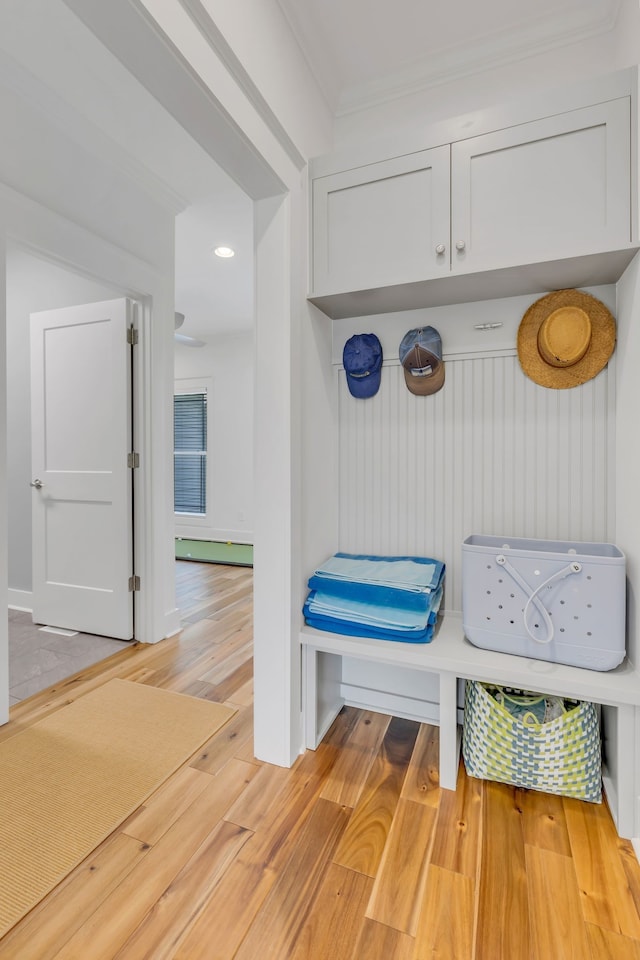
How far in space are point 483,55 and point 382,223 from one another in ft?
2.41

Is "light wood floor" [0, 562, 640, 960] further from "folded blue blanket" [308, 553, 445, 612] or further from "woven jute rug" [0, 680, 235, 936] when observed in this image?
"folded blue blanket" [308, 553, 445, 612]

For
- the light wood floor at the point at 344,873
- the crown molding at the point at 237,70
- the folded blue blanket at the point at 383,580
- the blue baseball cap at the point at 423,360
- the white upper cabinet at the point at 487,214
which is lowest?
the light wood floor at the point at 344,873

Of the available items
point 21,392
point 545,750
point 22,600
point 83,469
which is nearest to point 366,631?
point 545,750

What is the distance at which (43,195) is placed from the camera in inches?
82.9

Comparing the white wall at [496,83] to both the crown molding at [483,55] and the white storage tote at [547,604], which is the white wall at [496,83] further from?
the white storage tote at [547,604]

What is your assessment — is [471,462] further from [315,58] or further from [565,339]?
[315,58]

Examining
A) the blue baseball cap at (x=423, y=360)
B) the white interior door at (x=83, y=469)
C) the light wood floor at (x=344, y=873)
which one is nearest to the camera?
the light wood floor at (x=344, y=873)

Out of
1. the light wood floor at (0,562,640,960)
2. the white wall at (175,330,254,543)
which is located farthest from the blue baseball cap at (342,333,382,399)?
the white wall at (175,330,254,543)

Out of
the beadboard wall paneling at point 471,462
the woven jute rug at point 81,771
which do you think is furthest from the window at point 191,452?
the beadboard wall paneling at point 471,462

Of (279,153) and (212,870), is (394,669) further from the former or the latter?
(279,153)

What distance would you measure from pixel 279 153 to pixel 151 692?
2270 millimetres

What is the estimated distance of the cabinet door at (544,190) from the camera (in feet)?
4.34

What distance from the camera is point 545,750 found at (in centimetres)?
139

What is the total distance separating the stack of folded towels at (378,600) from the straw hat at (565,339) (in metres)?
0.83
